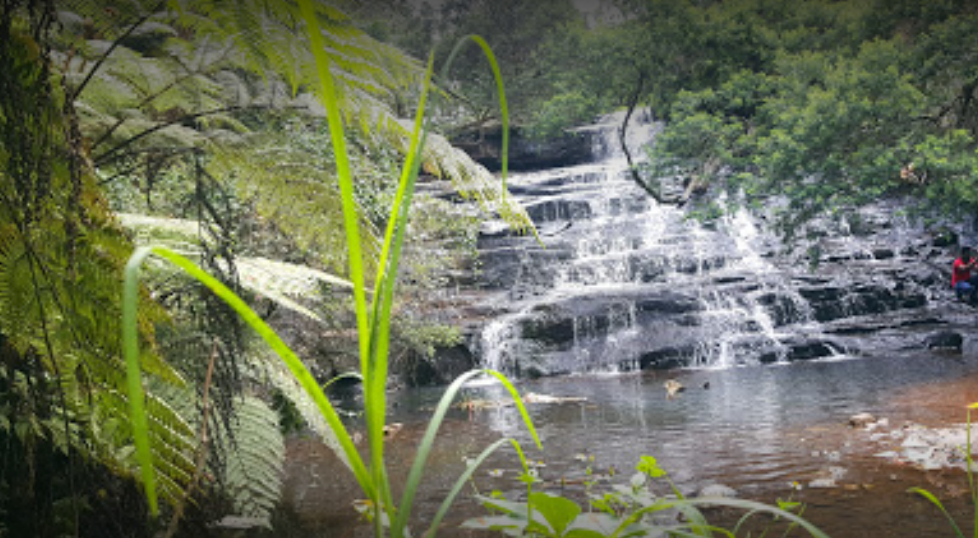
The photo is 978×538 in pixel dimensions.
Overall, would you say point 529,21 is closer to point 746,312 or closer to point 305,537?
point 746,312

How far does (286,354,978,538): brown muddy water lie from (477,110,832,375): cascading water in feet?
10.2

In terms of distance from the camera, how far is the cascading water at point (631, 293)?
10.4m

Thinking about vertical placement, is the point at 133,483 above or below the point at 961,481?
above

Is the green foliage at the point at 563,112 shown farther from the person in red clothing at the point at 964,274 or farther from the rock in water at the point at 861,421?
the rock in water at the point at 861,421

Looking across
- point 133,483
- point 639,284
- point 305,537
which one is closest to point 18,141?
point 133,483

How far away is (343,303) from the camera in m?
6.29

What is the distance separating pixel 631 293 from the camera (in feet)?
37.8

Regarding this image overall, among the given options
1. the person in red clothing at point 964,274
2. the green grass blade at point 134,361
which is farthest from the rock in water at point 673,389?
the green grass blade at point 134,361

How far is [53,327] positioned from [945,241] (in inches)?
554

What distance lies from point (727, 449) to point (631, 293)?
8.12m

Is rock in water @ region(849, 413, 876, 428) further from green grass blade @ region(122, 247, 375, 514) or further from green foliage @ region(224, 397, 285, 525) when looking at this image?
green grass blade @ region(122, 247, 375, 514)

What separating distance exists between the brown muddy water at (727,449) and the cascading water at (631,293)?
3.12 meters

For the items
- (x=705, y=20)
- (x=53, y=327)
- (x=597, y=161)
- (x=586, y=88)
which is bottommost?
(x=53, y=327)

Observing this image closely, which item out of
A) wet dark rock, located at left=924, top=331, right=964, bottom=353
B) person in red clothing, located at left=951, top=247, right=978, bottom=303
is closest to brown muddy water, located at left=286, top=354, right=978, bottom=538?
wet dark rock, located at left=924, top=331, right=964, bottom=353
